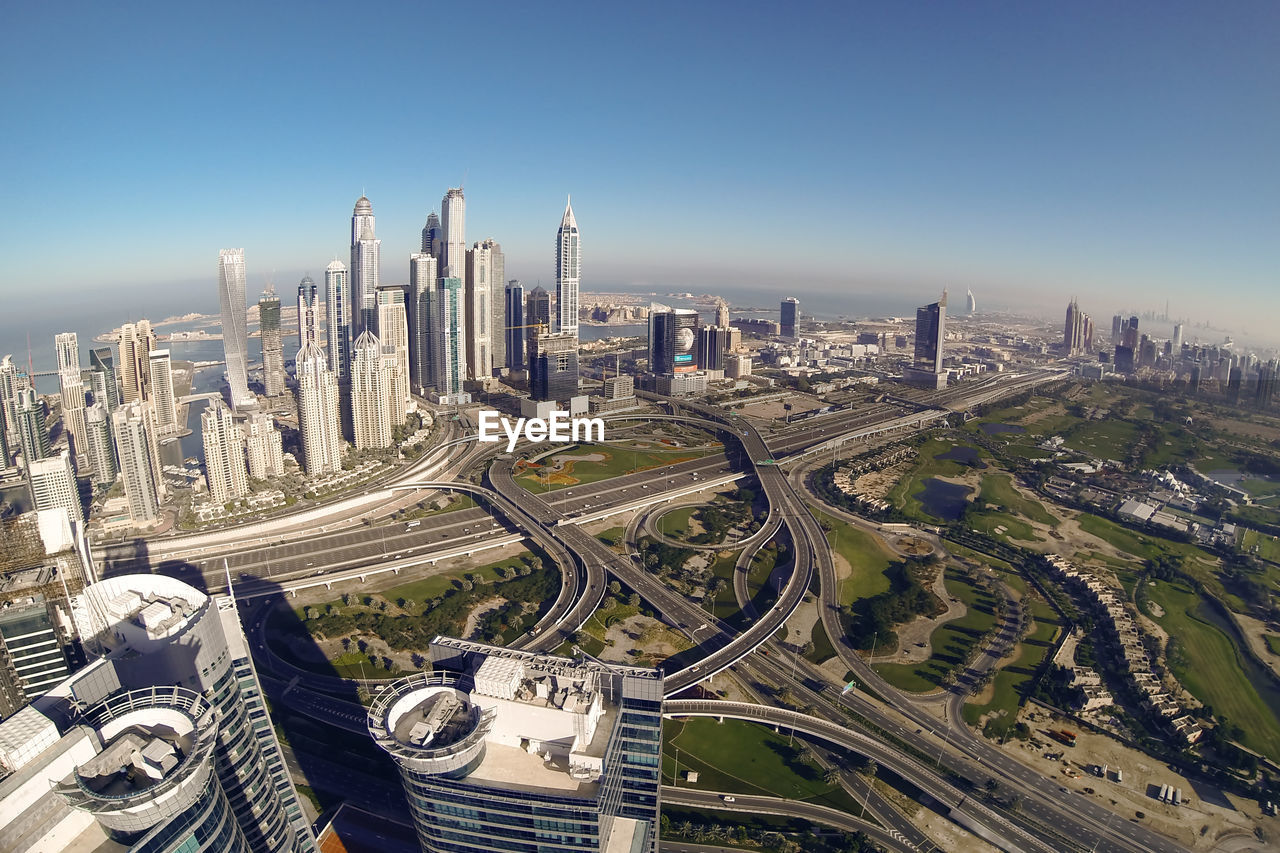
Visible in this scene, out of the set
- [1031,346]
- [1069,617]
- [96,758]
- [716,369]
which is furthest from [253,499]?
[1031,346]

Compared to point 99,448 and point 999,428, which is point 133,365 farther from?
point 999,428

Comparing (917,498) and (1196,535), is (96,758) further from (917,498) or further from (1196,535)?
(1196,535)

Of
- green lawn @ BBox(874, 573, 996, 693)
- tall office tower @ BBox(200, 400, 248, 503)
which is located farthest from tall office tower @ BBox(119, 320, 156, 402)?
green lawn @ BBox(874, 573, 996, 693)

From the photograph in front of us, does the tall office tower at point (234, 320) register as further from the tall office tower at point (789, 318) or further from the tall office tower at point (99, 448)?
the tall office tower at point (789, 318)

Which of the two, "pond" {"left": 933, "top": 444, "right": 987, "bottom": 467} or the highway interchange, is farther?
"pond" {"left": 933, "top": 444, "right": 987, "bottom": 467}

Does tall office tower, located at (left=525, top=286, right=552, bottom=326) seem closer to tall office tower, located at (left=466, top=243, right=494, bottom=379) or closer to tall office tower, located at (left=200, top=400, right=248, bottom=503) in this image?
tall office tower, located at (left=466, top=243, right=494, bottom=379)

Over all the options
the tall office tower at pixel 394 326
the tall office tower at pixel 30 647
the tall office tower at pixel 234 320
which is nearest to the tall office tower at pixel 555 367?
the tall office tower at pixel 394 326
